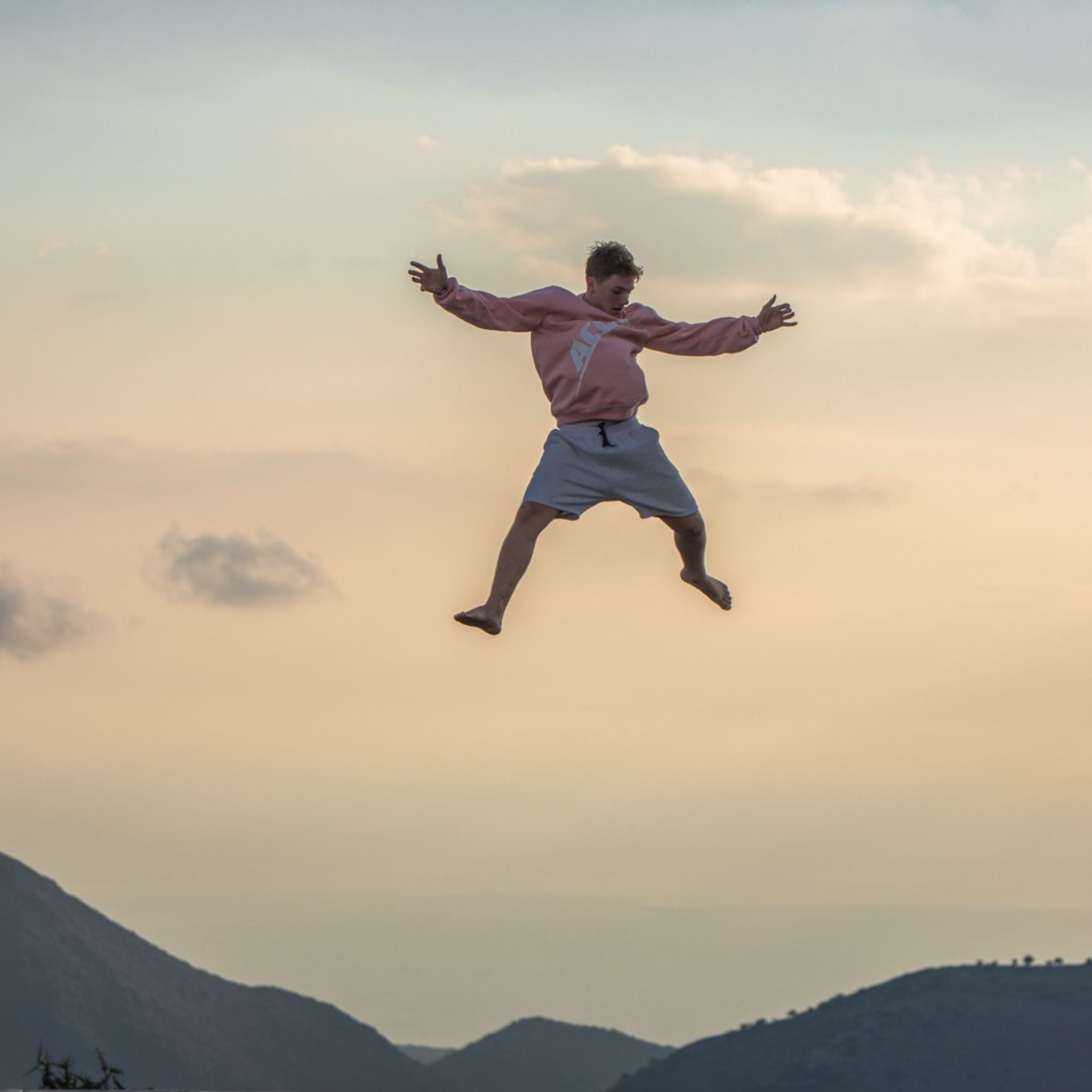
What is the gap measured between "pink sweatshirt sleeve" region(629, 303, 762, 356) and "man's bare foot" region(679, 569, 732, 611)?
2.26 m

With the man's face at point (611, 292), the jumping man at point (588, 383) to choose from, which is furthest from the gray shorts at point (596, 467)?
the man's face at point (611, 292)

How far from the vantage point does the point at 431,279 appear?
687 inches

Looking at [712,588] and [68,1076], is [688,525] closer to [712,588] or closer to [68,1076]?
[712,588]

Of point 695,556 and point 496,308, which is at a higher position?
point 496,308

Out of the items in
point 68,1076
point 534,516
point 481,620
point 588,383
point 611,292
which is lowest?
point 68,1076

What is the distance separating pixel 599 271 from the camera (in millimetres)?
17781

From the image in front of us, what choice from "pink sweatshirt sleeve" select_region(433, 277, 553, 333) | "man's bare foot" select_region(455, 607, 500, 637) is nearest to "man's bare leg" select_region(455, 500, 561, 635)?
"man's bare foot" select_region(455, 607, 500, 637)

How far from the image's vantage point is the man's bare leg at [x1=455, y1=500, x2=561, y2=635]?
1798 centimetres

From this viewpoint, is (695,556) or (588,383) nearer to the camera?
(588,383)

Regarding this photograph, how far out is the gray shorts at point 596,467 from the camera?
1792 centimetres

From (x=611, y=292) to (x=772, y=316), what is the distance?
1.55m

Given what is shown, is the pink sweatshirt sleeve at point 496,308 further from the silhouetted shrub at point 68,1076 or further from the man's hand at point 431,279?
the silhouetted shrub at point 68,1076

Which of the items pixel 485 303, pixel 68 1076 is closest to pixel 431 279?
pixel 485 303

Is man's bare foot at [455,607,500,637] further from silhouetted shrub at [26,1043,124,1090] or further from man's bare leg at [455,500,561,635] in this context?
silhouetted shrub at [26,1043,124,1090]
